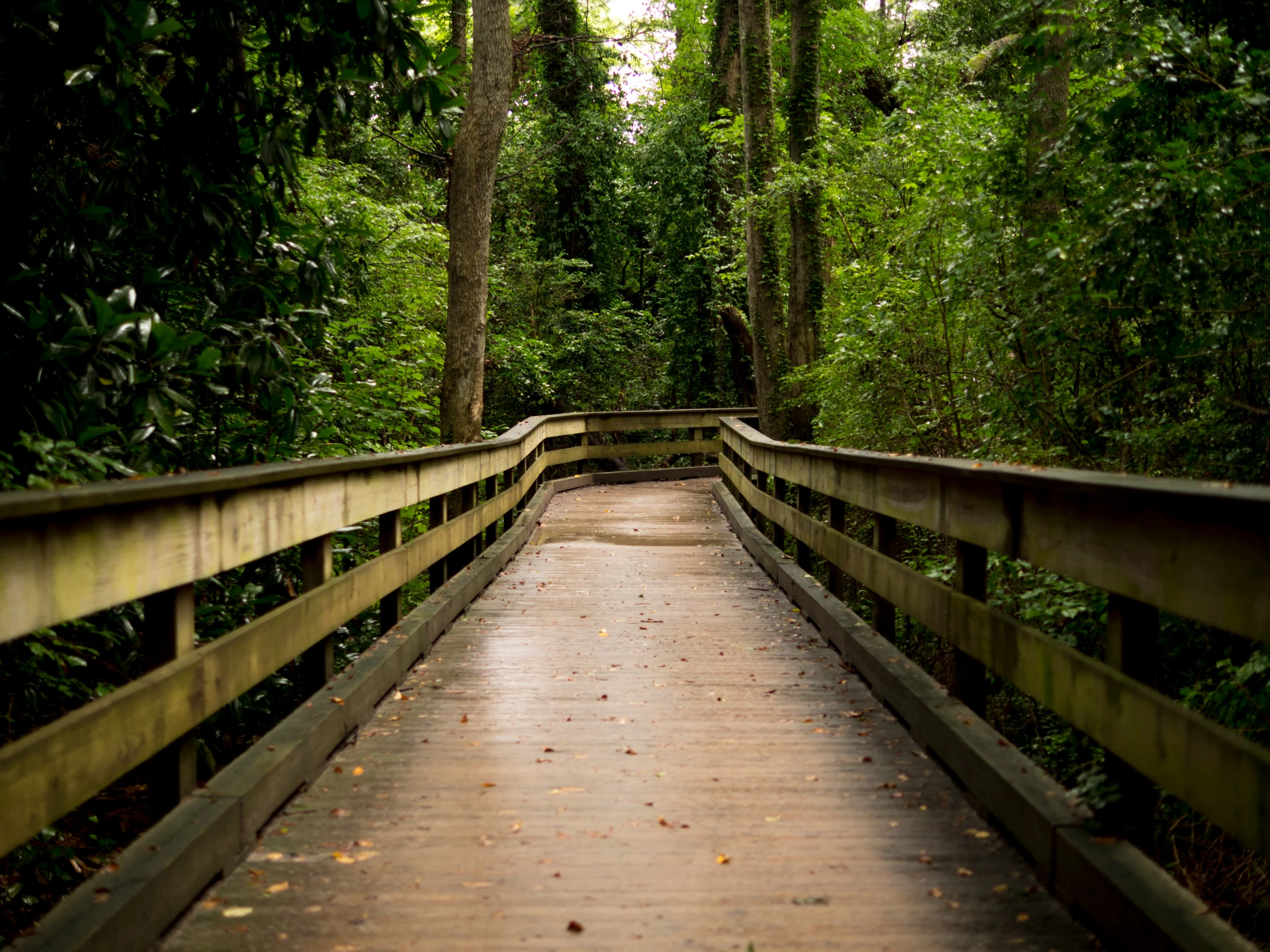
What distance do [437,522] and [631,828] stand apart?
3.79m

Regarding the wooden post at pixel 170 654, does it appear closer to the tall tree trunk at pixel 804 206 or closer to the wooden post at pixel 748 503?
the wooden post at pixel 748 503

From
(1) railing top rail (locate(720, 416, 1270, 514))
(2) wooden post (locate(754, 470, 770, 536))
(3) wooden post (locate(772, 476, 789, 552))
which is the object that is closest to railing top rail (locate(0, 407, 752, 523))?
(1) railing top rail (locate(720, 416, 1270, 514))

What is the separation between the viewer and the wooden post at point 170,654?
9.76 ft

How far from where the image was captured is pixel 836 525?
6.50 meters

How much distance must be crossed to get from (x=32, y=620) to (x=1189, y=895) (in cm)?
263

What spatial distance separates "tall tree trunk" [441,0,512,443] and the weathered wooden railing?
676cm

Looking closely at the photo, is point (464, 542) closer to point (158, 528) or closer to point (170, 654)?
point (170, 654)

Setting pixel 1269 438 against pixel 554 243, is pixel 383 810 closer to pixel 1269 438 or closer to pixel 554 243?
pixel 1269 438

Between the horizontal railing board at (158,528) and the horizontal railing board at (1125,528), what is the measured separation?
246 centimetres

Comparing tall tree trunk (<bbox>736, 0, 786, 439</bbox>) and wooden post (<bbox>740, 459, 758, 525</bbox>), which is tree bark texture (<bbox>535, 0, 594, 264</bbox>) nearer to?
tall tree trunk (<bbox>736, 0, 786, 439</bbox>)

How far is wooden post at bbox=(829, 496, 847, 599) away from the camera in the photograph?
6465 mm

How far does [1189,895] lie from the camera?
2416 mm

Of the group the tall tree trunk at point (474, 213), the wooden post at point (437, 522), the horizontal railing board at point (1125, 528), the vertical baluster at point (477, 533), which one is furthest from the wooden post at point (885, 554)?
the tall tree trunk at point (474, 213)

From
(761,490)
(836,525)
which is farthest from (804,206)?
(836,525)
